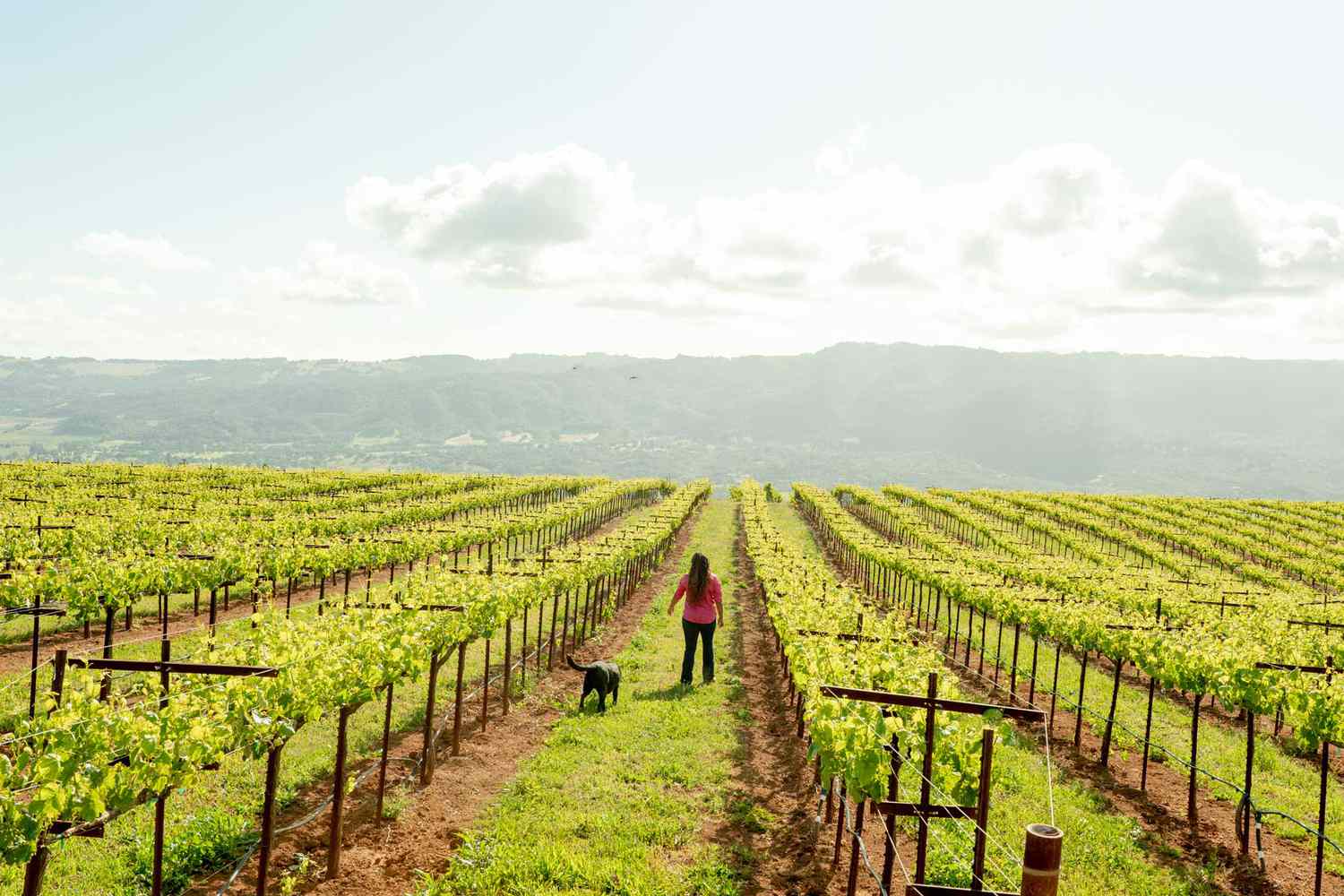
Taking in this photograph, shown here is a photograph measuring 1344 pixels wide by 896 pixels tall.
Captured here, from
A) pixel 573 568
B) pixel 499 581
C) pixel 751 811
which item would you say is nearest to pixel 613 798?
pixel 751 811

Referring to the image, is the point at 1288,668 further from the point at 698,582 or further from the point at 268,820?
the point at 268,820

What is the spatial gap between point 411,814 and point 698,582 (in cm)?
636

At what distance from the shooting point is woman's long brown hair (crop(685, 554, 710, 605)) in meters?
13.9

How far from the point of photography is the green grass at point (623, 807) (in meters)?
7.46

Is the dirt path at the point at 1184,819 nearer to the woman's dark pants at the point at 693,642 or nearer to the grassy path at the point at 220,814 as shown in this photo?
the woman's dark pants at the point at 693,642

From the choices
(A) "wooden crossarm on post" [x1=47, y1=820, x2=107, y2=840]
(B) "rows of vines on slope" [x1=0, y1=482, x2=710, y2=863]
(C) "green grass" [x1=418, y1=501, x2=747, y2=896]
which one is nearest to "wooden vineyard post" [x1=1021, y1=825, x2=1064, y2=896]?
(C) "green grass" [x1=418, y1=501, x2=747, y2=896]

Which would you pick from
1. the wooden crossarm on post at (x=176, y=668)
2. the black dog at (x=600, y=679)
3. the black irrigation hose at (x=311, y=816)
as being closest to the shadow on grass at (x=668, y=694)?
the black dog at (x=600, y=679)

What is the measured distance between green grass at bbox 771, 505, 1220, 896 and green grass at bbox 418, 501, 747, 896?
208 centimetres

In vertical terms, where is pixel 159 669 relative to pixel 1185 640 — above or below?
above

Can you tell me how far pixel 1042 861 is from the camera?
335cm

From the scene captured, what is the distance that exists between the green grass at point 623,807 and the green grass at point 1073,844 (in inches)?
81.8

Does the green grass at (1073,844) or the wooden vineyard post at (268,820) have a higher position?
the wooden vineyard post at (268,820)

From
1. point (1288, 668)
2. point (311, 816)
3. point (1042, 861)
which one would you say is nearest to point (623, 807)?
point (311, 816)

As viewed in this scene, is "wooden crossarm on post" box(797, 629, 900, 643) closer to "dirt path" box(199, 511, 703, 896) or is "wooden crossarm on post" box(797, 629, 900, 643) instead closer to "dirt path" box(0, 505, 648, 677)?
"dirt path" box(199, 511, 703, 896)
